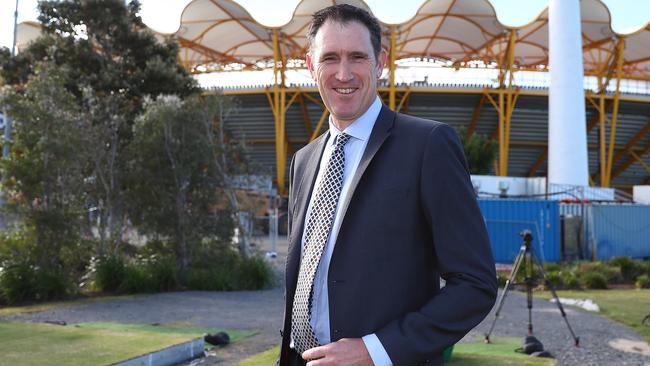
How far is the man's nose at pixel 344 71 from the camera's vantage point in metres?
1.61

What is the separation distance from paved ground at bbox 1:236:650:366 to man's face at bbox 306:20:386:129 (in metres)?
5.07

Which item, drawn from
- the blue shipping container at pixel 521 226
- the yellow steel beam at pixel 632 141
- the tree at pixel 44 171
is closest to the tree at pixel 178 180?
the tree at pixel 44 171

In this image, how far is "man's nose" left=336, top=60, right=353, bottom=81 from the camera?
161cm

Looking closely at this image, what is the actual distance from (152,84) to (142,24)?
189 centimetres

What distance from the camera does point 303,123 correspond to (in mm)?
36250

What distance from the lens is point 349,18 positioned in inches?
63.4

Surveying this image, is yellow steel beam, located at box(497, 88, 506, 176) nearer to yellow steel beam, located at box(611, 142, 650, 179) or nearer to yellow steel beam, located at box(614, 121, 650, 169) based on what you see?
yellow steel beam, located at box(614, 121, 650, 169)

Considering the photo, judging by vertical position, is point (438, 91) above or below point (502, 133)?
above

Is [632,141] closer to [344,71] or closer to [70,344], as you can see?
[70,344]

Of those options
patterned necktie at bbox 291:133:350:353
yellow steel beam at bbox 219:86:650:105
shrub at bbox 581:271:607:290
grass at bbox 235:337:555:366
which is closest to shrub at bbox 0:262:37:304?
grass at bbox 235:337:555:366

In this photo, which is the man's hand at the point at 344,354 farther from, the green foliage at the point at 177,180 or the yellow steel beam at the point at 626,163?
the yellow steel beam at the point at 626,163

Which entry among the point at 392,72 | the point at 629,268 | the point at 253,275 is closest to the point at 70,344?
the point at 253,275

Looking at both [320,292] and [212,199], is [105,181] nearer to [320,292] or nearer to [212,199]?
[212,199]

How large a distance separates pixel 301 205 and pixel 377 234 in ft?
1.24
